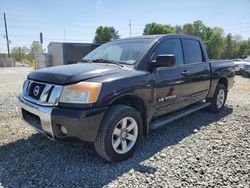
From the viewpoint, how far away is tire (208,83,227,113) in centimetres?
588

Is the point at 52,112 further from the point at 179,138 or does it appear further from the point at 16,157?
the point at 179,138

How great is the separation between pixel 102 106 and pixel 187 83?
217 centimetres

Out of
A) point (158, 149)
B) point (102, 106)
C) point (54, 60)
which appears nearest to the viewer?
point (102, 106)

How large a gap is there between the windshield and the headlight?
1.00 m

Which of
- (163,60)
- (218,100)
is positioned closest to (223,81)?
(218,100)

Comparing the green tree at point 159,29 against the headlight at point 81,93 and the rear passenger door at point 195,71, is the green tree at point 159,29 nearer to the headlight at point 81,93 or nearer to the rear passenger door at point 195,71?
the rear passenger door at point 195,71

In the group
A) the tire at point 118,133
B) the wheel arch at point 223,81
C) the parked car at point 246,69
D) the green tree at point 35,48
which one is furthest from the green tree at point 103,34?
the tire at point 118,133

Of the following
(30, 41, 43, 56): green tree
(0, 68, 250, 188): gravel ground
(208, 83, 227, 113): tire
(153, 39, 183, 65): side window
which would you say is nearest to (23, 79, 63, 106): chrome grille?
(0, 68, 250, 188): gravel ground

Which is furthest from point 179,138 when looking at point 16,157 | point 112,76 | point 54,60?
point 54,60

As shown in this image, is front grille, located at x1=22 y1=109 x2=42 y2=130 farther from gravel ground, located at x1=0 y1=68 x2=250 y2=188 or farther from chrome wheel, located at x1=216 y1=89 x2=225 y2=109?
chrome wheel, located at x1=216 y1=89 x2=225 y2=109

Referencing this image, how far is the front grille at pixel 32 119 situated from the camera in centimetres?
329

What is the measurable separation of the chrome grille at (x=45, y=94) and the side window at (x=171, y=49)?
1.71m

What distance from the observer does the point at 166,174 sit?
3.08 meters

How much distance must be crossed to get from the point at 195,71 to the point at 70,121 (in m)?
A: 2.97
